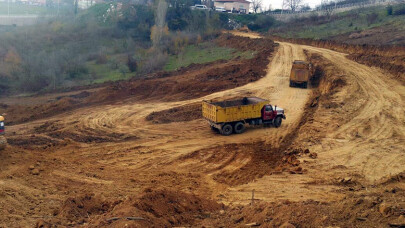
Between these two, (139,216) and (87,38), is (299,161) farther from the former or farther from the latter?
(87,38)

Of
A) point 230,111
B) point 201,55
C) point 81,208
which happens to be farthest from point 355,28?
point 81,208

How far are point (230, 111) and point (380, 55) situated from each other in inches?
1070

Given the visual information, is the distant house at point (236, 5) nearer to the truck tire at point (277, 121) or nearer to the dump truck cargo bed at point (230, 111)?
the truck tire at point (277, 121)

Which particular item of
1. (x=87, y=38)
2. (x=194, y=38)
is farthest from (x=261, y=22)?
(x=87, y=38)

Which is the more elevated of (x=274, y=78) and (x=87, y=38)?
(x=87, y=38)

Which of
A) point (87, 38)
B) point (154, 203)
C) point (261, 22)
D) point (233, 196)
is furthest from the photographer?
point (261, 22)

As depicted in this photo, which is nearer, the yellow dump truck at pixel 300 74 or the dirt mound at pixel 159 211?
the dirt mound at pixel 159 211

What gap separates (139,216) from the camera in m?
9.57

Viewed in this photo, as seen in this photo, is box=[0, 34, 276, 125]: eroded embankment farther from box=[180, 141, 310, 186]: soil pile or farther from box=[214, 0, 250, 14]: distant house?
box=[214, 0, 250, 14]: distant house

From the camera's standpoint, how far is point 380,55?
132 feet

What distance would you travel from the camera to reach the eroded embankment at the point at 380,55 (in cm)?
3480

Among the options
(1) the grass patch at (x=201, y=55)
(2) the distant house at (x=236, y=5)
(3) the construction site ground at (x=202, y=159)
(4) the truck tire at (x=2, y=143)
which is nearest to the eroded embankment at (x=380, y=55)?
(3) the construction site ground at (x=202, y=159)

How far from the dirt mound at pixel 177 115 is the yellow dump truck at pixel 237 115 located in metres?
3.43

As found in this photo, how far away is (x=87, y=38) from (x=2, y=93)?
25260mm
